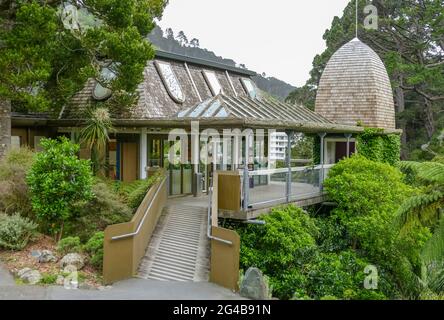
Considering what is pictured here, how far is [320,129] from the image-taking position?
16109mm

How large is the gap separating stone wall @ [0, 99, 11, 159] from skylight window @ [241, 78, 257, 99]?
11.3 m

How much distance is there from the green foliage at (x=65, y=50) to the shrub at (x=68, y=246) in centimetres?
541

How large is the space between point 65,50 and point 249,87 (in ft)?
32.6

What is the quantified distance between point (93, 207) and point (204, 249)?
322 cm

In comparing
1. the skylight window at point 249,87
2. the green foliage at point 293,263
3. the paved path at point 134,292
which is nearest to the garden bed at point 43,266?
the paved path at point 134,292

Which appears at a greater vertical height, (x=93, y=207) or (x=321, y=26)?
(x=321, y=26)

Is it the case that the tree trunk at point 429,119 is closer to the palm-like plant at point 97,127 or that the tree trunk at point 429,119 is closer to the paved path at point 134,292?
the palm-like plant at point 97,127

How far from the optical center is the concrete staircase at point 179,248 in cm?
1027

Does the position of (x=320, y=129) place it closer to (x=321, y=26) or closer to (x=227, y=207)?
(x=227, y=207)

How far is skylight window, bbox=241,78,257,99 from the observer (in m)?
22.2

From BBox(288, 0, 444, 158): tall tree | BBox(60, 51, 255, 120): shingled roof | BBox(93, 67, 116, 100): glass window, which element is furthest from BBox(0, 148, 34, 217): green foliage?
BBox(288, 0, 444, 158): tall tree

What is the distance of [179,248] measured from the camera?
37.3ft

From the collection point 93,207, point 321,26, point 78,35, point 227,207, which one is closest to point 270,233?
point 227,207
